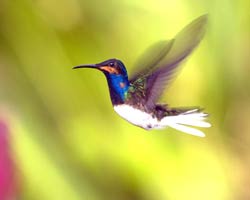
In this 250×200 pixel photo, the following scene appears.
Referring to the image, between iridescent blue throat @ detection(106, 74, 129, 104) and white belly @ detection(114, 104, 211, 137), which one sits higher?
iridescent blue throat @ detection(106, 74, 129, 104)

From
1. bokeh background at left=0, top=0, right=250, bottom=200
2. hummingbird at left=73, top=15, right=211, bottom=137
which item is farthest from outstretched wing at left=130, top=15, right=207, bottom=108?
bokeh background at left=0, top=0, right=250, bottom=200

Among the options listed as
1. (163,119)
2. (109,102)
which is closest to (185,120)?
(163,119)

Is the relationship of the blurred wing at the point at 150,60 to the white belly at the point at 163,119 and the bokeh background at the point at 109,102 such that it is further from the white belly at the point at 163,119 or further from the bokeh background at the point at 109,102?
the bokeh background at the point at 109,102

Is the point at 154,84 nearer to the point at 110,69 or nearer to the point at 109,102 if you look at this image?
the point at 110,69

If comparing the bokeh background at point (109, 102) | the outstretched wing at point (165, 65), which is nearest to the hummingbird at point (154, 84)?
the outstretched wing at point (165, 65)

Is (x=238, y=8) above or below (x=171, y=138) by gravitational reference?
above

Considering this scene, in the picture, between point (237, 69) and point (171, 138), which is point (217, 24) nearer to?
point (237, 69)

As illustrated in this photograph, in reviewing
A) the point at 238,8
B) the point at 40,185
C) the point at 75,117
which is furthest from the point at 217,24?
the point at 40,185

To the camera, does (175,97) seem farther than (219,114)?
No

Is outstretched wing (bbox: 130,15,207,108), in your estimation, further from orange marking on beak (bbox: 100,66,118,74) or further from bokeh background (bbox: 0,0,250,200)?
bokeh background (bbox: 0,0,250,200)
